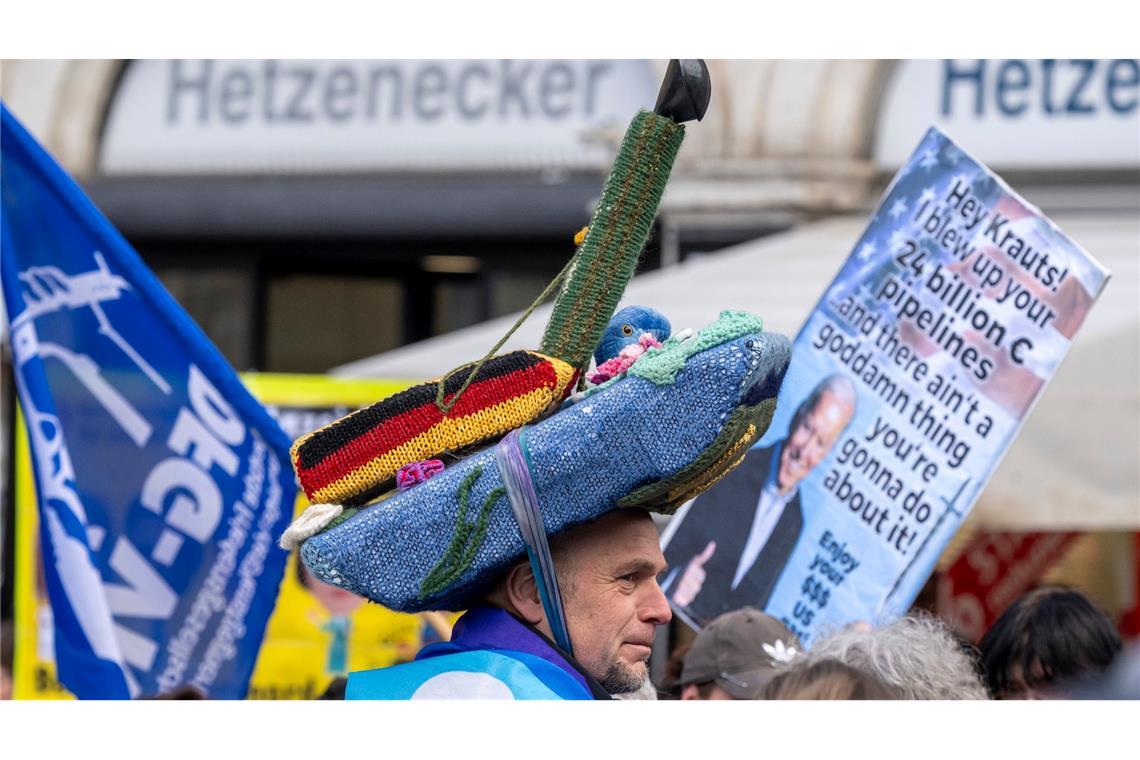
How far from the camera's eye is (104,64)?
9047mm

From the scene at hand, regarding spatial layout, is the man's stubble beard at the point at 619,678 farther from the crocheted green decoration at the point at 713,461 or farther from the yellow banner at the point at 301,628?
the yellow banner at the point at 301,628

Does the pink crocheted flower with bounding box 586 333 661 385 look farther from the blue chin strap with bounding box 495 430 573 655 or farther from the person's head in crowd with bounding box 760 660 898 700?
the person's head in crowd with bounding box 760 660 898 700

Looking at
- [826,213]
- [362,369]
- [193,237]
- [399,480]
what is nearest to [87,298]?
[399,480]

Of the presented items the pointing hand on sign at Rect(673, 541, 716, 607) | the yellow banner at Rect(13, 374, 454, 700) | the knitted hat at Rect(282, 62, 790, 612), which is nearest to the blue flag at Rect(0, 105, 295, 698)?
the pointing hand on sign at Rect(673, 541, 716, 607)

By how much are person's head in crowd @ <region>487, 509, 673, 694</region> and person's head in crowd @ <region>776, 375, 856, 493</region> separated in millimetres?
1491

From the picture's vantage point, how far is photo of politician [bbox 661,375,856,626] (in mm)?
3461

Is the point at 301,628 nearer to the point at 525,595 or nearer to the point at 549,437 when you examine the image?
the point at 525,595

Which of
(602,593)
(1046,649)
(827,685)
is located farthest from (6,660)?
(602,593)

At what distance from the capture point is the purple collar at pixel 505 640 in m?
1.94

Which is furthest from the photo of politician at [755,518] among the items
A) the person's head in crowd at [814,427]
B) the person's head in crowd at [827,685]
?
the person's head in crowd at [827,685]

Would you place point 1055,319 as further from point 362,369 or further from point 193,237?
point 193,237

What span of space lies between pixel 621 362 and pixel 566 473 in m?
0.17

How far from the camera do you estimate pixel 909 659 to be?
257cm

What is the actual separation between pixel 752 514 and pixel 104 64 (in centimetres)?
659
